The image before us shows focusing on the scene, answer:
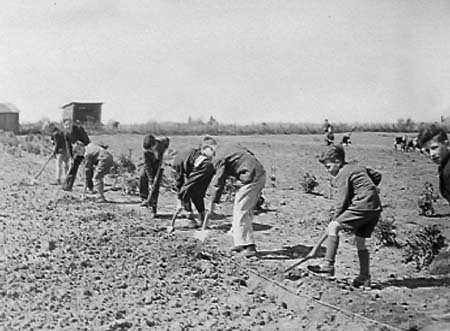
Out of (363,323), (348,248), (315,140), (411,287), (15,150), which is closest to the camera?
(363,323)

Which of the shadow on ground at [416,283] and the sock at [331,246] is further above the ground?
the sock at [331,246]

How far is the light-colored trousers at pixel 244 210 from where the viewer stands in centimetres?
532

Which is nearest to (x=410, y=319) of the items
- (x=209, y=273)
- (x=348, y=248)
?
(x=209, y=273)

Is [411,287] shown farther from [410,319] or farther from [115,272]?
[115,272]

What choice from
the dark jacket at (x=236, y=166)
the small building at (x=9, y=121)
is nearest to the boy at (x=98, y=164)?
the dark jacket at (x=236, y=166)

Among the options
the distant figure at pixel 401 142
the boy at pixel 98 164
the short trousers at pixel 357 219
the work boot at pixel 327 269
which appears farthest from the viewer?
the distant figure at pixel 401 142

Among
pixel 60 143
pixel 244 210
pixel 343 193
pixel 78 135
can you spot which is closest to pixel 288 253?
pixel 244 210

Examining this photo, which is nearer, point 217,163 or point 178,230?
point 217,163

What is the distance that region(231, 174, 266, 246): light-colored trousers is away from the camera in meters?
5.32

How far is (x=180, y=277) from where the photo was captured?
471 cm

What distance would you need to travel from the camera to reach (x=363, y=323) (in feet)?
12.4

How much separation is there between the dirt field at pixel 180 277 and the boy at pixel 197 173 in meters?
0.33

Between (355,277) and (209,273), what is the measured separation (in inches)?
42.9

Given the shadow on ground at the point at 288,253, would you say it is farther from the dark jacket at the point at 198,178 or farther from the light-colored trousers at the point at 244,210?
the dark jacket at the point at 198,178
